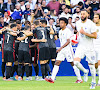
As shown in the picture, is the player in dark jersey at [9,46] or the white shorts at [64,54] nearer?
the white shorts at [64,54]

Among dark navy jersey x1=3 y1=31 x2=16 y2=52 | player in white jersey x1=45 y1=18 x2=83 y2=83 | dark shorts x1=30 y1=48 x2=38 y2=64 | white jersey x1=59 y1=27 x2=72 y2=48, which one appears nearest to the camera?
player in white jersey x1=45 y1=18 x2=83 y2=83

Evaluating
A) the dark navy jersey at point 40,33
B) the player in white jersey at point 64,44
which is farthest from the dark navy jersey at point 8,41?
the player in white jersey at point 64,44

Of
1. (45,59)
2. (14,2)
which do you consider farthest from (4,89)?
(14,2)

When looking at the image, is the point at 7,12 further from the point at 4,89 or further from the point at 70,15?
the point at 4,89

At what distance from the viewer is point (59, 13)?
19578 millimetres

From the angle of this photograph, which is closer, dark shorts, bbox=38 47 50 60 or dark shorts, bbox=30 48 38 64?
dark shorts, bbox=38 47 50 60

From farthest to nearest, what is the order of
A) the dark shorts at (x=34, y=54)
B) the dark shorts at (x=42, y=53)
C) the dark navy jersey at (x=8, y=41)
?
the dark shorts at (x=34, y=54), the dark navy jersey at (x=8, y=41), the dark shorts at (x=42, y=53)

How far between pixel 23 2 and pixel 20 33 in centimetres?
685

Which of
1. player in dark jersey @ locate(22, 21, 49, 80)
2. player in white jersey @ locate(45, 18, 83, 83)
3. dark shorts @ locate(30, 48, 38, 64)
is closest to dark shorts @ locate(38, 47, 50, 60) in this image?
player in dark jersey @ locate(22, 21, 49, 80)

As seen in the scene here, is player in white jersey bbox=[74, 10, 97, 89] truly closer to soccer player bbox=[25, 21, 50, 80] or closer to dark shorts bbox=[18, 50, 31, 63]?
soccer player bbox=[25, 21, 50, 80]

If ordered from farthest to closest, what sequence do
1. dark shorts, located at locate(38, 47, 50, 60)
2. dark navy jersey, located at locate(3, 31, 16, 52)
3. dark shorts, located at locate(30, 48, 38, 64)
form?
1. dark shorts, located at locate(30, 48, 38, 64)
2. dark navy jersey, located at locate(3, 31, 16, 52)
3. dark shorts, located at locate(38, 47, 50, 60)

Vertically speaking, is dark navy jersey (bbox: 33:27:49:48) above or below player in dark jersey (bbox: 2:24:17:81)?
above

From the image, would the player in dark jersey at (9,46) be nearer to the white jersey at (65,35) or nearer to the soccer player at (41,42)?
the soccer player at (41,42)

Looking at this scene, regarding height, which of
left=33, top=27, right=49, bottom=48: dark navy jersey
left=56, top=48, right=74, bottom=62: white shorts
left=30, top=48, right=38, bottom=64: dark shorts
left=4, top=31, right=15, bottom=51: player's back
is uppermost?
left=33, top=27, right=49, bottom=48: dark navy jersey
